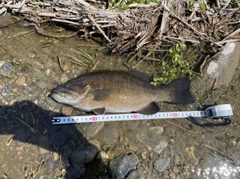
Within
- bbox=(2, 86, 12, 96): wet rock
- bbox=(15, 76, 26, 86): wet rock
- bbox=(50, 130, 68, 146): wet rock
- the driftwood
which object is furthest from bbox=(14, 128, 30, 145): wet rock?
the driftwood

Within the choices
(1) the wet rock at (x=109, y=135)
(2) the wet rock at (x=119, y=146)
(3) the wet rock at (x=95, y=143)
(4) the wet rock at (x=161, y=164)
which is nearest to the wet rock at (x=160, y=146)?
(4) the wet rock at (x=161, y=164)

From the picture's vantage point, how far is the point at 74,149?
163 inches

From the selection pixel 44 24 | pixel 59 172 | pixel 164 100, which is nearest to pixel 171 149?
pixel 164 100

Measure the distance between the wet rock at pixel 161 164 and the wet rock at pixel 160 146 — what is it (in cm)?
16

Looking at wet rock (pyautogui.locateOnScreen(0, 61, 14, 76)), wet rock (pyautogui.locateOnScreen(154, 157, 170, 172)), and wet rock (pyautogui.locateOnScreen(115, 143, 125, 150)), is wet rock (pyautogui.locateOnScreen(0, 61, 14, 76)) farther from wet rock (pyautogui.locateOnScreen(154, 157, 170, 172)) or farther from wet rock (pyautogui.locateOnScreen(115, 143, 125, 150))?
wet rock (pyautogui.locateOnScreen(154, 157, 170, 172))

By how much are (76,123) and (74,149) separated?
1.46 feet

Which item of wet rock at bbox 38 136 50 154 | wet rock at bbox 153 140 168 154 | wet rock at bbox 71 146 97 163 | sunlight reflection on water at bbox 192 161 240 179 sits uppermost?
wet rock at bbox 38 136 50 154

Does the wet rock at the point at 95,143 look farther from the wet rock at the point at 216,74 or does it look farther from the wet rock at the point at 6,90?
the wet rock at the point at 216,74

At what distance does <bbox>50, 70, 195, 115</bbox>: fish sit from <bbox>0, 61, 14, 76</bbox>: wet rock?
0.89 meters

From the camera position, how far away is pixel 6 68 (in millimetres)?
4219

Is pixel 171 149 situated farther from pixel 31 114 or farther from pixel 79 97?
pixel 31 114

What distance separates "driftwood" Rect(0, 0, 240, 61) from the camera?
169 inches

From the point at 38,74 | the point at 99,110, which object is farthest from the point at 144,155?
the point at 38,74

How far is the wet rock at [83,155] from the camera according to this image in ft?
13.3
